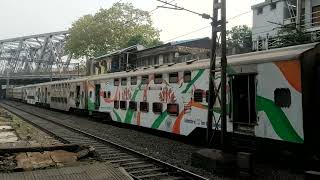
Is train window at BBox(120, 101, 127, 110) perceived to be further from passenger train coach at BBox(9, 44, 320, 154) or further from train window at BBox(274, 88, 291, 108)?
train window at BBox(274, 88, 291, 108)

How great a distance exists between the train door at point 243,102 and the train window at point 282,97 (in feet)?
3.06

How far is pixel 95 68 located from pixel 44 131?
14981mm

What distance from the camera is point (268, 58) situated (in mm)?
12047

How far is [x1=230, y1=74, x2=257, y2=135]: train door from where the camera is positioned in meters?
12.7

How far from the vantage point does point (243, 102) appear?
1334cm

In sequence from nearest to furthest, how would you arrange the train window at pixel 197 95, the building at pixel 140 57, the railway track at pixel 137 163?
Result: the railway track at pixel 137 163 → the train window at pixel 197 95 → the building at pixel 140 57

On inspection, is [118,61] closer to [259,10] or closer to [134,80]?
[134,80]

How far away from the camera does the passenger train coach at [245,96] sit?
1112 centimetres

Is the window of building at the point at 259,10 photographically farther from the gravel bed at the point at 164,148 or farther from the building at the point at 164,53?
the gravel bed at the point at 164,148

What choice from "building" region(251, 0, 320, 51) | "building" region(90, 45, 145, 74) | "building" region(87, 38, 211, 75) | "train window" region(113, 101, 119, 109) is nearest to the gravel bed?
"train window" region(113, 101, 119, 109)

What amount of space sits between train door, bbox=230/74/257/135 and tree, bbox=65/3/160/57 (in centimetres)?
5016

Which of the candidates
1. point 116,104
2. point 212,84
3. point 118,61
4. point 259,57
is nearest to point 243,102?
point 212,84

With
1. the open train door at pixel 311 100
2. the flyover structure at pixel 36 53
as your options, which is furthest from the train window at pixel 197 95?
the flyover structure at pixel 36 53

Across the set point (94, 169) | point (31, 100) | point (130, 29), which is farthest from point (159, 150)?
point (130, 29)
